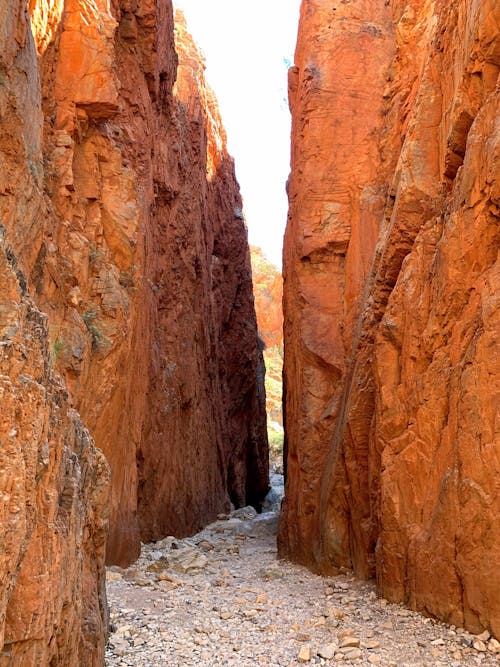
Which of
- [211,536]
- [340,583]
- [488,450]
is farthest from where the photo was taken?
[211,536]

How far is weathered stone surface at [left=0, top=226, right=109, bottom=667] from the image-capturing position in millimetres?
3963

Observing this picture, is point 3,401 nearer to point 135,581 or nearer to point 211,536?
point 135,581

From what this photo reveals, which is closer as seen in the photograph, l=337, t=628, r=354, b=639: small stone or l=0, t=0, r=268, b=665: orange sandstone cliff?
l=0, t=0, r=268, b=665: orange sandstone cliff

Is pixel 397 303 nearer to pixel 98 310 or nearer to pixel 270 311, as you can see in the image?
pixel 98 310

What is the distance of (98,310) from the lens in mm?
11625

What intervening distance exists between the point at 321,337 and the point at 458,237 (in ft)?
20.5

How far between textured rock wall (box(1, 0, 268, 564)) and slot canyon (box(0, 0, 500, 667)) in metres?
0.06

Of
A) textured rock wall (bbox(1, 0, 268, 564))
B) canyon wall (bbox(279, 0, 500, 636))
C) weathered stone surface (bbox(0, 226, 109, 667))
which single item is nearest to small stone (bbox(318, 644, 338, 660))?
canyon wall (bbox(279, 0, 500, 636))

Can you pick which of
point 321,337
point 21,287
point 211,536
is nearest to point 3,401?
point 21,287

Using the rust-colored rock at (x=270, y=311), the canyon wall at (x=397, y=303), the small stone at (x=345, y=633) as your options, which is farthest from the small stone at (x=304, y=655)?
the rust-colored rock at (x=270, y=311)

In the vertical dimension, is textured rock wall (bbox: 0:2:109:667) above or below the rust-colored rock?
below

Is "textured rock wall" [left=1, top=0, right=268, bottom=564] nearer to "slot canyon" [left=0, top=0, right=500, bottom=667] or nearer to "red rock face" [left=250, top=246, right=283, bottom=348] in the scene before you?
"slot canyon" [left=0, top=0, right=500, bottom=667]

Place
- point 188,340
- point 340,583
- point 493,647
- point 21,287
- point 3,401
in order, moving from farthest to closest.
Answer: point 188,340 < point 340,583 < point 493,647 < point 21,287 < point 3,401

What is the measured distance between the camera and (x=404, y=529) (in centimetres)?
904
